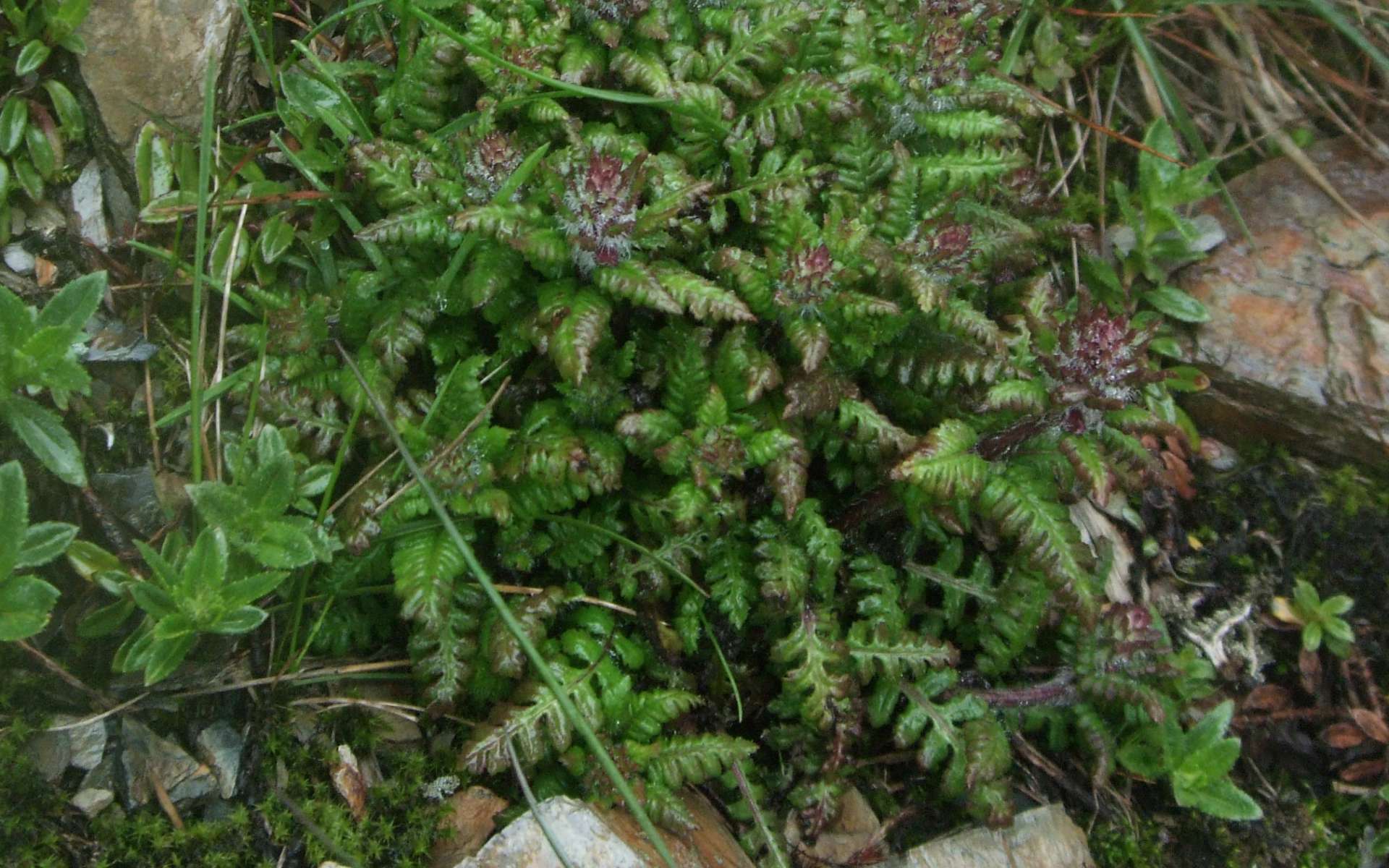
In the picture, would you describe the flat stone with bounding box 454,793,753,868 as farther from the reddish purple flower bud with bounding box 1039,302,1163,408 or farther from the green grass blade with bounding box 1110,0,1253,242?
the green grass blade with bounding box 1110,0,1253,242

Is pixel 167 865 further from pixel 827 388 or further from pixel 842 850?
pixel 827 388

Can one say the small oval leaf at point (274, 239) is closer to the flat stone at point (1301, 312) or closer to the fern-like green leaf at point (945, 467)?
the fern-like green leaf at point (945, 467)

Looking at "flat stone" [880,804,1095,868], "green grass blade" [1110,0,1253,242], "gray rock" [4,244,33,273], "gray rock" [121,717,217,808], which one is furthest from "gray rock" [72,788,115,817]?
"green grass blade" [1110,0,1253,242]

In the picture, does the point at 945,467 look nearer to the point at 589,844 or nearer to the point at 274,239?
the point at 589,844

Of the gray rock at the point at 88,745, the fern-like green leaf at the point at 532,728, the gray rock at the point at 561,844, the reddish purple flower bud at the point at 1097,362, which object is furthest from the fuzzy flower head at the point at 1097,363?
the gray rock at the point at 88,745

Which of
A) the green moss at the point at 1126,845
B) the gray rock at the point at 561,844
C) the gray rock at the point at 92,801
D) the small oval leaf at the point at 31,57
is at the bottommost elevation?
the green moss at the point at 1126,845
